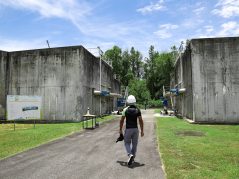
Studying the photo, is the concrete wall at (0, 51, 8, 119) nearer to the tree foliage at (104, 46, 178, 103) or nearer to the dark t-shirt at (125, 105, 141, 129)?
the dark t-shirt at (125, 105, 141, 129)

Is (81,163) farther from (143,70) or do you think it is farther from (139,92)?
(143,70)

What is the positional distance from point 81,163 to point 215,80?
50.8 ft

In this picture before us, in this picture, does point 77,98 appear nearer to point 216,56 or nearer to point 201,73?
point 201,73

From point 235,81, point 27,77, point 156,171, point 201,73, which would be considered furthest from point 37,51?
point 156,171

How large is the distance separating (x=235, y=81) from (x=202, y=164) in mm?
14552

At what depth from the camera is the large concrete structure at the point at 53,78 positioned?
2258 centimetres

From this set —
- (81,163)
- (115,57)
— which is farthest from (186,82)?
(115,57)

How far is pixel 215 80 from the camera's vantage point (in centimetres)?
2031

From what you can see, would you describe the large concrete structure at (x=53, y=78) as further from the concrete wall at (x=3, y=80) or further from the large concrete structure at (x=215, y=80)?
the large concrete structure at (x=215, y=80)

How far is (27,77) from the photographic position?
79.2ft

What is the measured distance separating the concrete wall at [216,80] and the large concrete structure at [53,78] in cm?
972

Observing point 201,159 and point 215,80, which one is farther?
point 215,80

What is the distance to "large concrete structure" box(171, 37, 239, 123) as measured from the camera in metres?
20.1

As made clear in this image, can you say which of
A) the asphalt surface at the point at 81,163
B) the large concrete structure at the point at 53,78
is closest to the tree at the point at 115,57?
the large concrete structure at the point at 53,78
